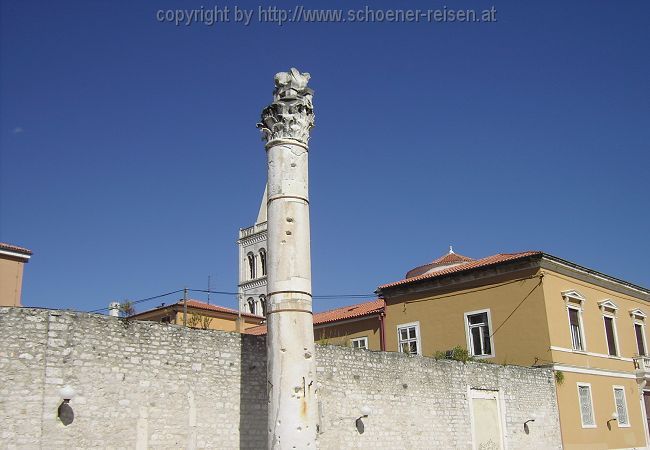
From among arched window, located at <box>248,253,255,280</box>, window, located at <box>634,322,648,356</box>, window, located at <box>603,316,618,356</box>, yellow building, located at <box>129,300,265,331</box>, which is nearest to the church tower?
arched window, located at <box>248,253,255,280</box>

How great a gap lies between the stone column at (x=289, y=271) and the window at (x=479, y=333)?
558 inches

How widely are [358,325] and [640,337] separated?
11.9 m

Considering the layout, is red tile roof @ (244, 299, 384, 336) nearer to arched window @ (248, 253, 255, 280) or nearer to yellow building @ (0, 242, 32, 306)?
yellow building @ (0, 242, 32, 306)

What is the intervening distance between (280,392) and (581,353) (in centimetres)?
1643

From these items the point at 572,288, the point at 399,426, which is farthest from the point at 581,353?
the point at 399,426

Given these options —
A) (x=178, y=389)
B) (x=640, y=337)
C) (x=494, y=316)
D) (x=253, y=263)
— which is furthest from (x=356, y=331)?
(x=253, y=263)

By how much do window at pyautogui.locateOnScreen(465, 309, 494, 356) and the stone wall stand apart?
6.29 metres

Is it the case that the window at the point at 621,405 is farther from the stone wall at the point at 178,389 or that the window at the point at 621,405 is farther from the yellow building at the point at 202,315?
the yellow building at the point at 202,315

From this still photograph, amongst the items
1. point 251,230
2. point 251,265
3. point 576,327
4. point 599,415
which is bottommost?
point 599,415

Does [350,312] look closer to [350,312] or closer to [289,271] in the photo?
[350,312]

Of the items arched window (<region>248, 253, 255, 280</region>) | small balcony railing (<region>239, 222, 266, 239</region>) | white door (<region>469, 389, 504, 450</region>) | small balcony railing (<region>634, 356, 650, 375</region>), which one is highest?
small balcony railing (<region>239, 222, 266, 239</region>)

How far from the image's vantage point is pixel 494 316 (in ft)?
81.3

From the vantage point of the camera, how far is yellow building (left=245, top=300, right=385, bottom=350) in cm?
2891

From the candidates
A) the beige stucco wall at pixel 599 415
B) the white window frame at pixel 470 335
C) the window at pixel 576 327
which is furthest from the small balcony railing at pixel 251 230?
the window at pixel 576 327
